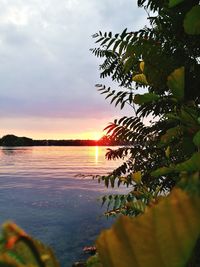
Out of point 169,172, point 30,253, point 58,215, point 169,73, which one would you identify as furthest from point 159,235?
point 58,215

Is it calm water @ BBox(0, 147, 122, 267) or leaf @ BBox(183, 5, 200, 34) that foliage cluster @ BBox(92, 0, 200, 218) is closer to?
leaf @ BBox(183, 5, 200, 34)

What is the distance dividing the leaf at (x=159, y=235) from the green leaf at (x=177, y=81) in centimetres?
120

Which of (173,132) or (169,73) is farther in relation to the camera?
Answer: (169,73)

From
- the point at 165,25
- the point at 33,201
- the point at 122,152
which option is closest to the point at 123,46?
the point at 165,25

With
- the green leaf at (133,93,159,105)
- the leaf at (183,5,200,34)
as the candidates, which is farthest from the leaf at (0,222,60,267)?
the leaf at (183,5,200,34)

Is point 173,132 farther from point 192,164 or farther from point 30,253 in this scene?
point 30,253

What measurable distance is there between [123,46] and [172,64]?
525 mm

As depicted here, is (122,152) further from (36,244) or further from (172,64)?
(36,244)

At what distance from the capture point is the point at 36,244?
53 centimetres

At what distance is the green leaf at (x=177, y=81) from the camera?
1570 millimetres

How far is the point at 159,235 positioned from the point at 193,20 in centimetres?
159

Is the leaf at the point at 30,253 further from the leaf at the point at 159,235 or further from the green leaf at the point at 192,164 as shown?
the green leaf at the point at 192,164

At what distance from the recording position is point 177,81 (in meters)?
1.63

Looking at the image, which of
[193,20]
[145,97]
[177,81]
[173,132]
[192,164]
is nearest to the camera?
[192,164]
